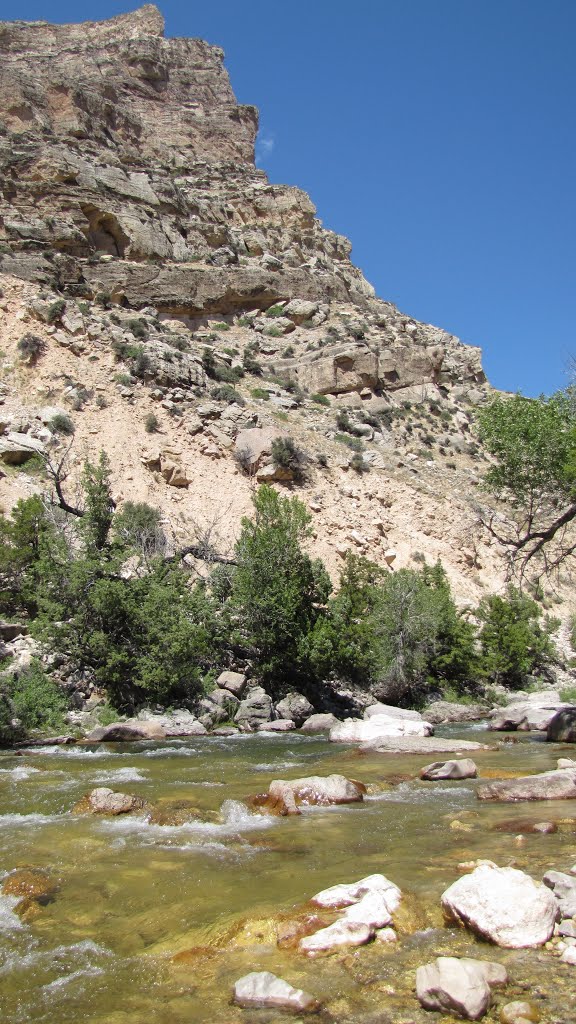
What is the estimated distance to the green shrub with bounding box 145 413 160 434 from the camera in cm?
3172

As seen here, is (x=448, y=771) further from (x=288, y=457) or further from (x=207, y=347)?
(x=207, y=347)

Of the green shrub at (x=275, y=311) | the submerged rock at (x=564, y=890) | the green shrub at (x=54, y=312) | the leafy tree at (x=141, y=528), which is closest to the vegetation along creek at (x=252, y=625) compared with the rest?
the submerged rock at (x=564, y=890)

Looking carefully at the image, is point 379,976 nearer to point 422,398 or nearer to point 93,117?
point 422,398

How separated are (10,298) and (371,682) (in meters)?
26.9

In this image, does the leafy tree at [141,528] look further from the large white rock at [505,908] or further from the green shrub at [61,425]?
the large white rock at [505,908]

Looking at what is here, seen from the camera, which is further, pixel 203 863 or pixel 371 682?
pixel 371 682

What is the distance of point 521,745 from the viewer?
14.6m

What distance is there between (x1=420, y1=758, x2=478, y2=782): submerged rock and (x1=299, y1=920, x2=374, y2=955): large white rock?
6.22 m

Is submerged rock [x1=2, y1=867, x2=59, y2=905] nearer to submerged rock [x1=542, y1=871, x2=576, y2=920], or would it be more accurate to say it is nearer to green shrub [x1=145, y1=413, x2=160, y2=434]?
submerged rock [x1=542, y1=871, x2=576, y2=920]

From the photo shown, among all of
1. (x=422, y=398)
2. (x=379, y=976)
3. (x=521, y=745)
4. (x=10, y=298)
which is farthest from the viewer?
(x=422, y=398)

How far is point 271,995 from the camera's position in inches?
158

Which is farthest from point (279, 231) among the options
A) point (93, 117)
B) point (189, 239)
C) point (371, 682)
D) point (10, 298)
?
point (371, 682)

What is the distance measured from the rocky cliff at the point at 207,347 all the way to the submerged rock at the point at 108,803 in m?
18.6

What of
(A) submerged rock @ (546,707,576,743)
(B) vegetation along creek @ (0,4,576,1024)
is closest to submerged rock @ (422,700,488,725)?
(B) vegetation along creek @ (0,4,576,1024)
